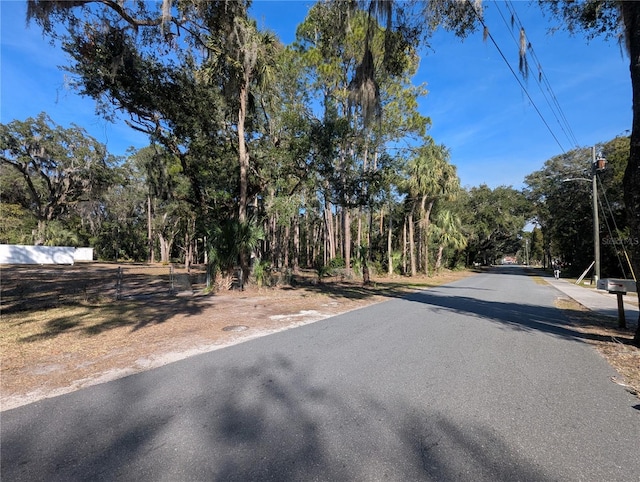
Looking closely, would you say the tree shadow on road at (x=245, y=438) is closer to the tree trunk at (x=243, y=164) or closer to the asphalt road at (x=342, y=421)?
the asphalt road at (x=342, y=421)

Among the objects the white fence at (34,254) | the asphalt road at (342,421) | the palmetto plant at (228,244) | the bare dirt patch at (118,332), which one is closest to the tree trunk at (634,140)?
the asphalt road at (342,421)

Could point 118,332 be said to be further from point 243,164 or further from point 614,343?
point 614,343

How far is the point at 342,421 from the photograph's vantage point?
3047 mm

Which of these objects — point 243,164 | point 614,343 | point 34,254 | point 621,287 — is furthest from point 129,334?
point 34,254

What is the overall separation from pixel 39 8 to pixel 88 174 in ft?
90.6

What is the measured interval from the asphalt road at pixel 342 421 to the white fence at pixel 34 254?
32.6 m

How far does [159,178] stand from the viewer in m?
15.8

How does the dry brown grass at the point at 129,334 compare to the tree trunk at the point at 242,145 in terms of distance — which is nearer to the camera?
the dry brown grass at the point at 129,334

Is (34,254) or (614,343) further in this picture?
(34,254)

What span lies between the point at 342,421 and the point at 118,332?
17.4 ft

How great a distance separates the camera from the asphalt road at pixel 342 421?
2389 mm

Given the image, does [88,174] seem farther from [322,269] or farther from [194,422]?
[194,422]

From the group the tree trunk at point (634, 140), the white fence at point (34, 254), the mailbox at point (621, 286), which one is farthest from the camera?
the white fence at point (34, 254)

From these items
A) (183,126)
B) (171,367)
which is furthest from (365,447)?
(183,126)
